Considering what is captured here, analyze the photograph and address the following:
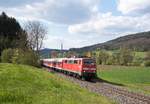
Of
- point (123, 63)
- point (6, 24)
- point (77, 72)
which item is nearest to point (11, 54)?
point (6, 24)

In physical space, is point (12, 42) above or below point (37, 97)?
above

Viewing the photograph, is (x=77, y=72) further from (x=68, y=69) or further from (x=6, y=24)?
(x=6, y=24)

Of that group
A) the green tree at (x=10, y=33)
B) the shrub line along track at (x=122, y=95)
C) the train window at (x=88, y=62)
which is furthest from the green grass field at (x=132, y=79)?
the green tree at (x=10, y=33)

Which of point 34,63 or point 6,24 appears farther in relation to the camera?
point 6,24

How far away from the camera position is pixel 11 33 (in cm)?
9494

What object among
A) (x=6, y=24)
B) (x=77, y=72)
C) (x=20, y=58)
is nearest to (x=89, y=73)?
(x=77, y=72)

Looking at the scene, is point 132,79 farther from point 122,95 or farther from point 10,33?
point 10,33

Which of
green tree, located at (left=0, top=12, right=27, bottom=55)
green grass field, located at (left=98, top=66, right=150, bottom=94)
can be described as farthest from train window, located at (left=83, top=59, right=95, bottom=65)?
green tree, located at (left=0, top=12, right=27, bottom=55)

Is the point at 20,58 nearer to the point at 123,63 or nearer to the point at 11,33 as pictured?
the point at 11,33

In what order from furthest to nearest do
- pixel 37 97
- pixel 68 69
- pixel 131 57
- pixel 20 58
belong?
pixel 131 57 → pixel 20 58 → pixel 68 69 → pixel 37 97

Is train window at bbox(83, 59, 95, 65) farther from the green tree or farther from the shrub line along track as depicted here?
the green tree

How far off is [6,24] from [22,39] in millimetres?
7332

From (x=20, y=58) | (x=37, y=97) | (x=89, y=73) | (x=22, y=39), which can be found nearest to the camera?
(x=37, y=97)

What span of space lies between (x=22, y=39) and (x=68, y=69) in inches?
1306
